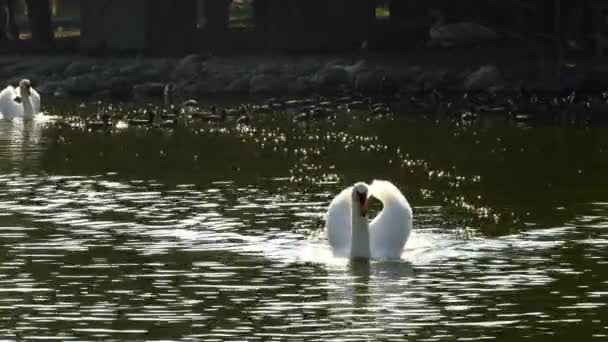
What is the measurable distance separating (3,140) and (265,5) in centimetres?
2786

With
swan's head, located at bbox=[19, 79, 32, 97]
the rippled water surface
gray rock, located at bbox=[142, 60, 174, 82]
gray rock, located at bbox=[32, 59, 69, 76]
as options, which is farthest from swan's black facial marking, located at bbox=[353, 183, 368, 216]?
gray rock, located at bbox=[32, 59, 69, 76]

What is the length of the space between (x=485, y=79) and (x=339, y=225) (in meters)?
35.2

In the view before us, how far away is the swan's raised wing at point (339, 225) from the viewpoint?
2509 cm

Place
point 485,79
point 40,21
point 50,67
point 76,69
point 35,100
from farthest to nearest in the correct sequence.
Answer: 1. point 40,21
2. point 50,67
3. point 76,69
4. point 485,79
5. point 35,100

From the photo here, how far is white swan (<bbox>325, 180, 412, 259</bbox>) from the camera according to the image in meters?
24.3

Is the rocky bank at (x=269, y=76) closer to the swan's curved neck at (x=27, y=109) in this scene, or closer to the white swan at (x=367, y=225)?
the swan's curved neck at (x=27, y=109)

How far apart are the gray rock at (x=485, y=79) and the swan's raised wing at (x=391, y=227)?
34.5m

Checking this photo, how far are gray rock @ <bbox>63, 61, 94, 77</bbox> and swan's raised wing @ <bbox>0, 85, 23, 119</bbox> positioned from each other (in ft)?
47.8

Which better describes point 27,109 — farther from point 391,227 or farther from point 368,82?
point 391,227

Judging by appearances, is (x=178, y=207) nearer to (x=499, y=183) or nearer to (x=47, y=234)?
(x=47, y=234)

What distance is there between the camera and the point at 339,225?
82.4 ft

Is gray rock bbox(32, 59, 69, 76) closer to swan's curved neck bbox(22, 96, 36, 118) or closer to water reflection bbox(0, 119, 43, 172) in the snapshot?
swan's curved neck bbox(22, 96, 36, 118)

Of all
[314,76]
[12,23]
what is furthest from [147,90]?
[12,23]

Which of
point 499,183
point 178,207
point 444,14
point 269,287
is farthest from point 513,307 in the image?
point 444,14
